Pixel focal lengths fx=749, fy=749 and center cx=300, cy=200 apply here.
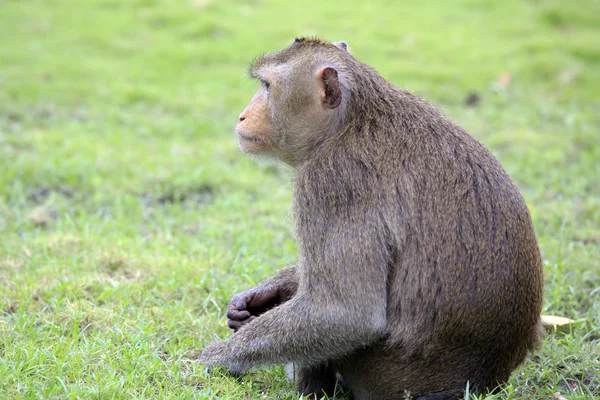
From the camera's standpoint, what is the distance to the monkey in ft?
11.3

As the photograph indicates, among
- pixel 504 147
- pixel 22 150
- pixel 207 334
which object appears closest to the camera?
pixel 207 334

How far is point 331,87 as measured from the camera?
376cm

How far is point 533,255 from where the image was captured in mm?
3584

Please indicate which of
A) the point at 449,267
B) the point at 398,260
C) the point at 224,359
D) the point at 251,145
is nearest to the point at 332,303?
the point at 398,260

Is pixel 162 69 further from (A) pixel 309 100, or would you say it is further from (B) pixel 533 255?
(B) pixel 533 255

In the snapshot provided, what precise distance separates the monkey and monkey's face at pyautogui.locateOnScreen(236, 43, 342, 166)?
0.05ft

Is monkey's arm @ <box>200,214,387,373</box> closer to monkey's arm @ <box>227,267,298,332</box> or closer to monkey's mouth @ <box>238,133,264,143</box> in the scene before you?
monkey's arm @ <box>227,267,298,332</box>

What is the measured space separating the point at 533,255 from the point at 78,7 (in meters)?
11.3

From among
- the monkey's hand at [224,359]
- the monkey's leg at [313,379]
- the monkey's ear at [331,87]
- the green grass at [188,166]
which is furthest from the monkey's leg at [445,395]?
the monkey's ear at [331,87]

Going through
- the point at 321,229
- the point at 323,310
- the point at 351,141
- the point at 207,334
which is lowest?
the point at 207,334

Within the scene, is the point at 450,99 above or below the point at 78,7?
below

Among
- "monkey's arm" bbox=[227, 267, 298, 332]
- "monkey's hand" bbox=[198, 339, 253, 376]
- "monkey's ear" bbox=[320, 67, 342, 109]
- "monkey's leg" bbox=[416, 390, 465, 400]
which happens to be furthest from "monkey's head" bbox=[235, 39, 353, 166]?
"monkey's leg" bbox=[416, 390, 465, 400]

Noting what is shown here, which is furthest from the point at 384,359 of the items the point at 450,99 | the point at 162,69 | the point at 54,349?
the point at 162,69

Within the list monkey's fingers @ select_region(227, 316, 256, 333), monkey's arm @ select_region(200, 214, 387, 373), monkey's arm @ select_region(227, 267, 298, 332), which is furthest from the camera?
monkey's arm @ select_region(227, 267, 298, 332)
